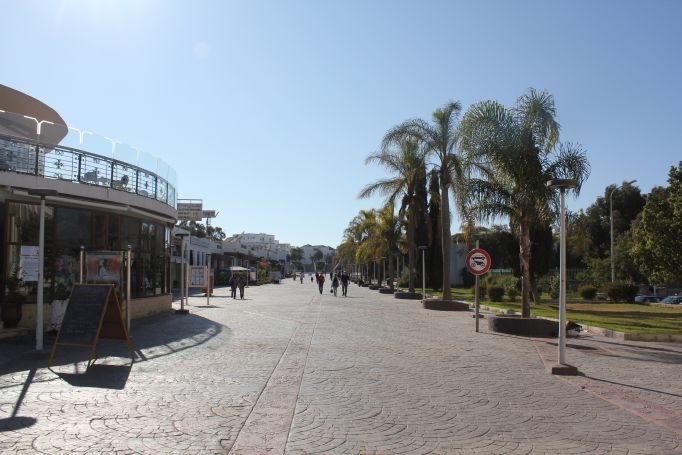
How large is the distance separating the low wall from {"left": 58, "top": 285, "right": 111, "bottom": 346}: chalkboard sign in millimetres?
3678

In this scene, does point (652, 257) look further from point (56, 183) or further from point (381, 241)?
point (56, 183)

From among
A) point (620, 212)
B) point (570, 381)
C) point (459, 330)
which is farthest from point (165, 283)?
point (620, 212)

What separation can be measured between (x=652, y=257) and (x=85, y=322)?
29.5 m

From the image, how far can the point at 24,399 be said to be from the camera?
24.6ft

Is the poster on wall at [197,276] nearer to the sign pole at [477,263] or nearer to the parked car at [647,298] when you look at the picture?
the sign pole at [477,263]

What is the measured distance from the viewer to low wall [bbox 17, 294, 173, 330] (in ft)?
47.8

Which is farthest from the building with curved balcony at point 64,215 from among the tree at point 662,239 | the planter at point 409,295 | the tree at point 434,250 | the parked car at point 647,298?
the parked car at point 647,298

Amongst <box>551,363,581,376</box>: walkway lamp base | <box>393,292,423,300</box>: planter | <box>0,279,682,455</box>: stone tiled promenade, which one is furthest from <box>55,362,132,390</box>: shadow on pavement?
<box>393,292,423,300</box>: planter

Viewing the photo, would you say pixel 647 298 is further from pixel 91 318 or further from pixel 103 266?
pixel 91 318

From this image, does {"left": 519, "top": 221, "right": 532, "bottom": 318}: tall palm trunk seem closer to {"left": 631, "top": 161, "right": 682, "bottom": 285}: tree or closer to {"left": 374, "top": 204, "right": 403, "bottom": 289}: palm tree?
{"left": 631, "top": 161, "right": 682, "bottom": 285}: tree

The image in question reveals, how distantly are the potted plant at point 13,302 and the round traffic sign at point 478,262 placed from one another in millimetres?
11655

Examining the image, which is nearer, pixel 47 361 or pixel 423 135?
pixel 47 361

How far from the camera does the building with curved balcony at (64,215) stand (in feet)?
47.3

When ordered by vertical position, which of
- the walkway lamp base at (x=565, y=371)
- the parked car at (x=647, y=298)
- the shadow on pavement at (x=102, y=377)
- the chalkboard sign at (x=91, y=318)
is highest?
the chalkboard sign at (x=91, y=318)
